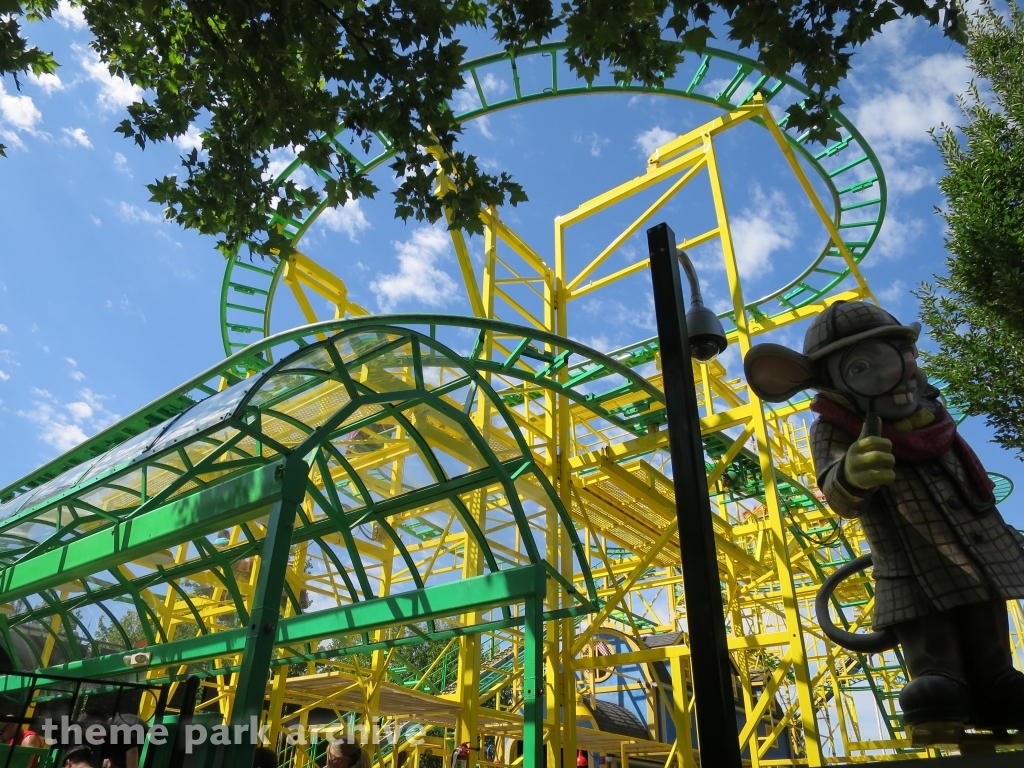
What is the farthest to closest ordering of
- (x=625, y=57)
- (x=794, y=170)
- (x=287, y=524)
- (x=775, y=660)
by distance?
(x=775, y=660), (x=794, y=170), (x=625, y=57), (x=287, y=524)

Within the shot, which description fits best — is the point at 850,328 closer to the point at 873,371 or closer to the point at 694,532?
the point at 873,371

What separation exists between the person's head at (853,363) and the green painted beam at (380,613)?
2.29 metres

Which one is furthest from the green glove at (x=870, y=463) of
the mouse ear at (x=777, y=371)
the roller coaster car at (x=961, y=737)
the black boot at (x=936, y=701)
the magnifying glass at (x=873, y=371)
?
the roller coaster car at (x=961, y=737)

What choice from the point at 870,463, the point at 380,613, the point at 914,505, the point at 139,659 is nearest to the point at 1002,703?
the point at 914,505

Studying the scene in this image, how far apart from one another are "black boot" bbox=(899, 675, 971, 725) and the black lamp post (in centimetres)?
129

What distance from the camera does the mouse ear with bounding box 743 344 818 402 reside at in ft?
11.9

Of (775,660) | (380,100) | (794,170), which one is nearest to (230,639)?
(380,100)

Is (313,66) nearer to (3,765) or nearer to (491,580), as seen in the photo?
(491,580)

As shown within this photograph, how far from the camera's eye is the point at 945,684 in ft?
9.76

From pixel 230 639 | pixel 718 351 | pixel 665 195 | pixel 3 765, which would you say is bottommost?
pixel 3 765

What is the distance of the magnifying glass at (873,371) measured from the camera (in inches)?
134

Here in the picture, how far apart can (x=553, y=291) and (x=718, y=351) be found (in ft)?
22.6

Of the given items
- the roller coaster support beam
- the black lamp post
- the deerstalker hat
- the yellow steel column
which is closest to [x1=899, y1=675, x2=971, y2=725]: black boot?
the black lamp post

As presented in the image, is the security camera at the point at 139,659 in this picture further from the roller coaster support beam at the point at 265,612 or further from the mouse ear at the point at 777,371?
the mouse ear at the point at 777,371
